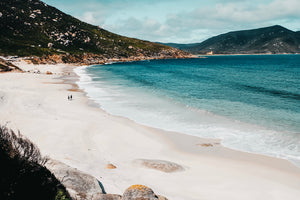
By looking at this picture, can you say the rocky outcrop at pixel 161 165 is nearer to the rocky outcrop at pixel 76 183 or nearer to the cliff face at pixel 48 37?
the rocky outcrop at pixel 76 183

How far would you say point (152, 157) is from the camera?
13.1 meters

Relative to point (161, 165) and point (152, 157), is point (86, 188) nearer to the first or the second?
point (161, 165)

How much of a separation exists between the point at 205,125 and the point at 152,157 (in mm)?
8127

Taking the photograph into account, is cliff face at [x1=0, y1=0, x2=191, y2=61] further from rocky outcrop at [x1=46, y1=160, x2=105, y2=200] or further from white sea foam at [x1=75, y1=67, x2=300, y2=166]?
rocky outcrop at [x1=46, y1=160, x2=105, y2=200]

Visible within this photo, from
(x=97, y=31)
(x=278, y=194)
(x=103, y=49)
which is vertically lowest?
(x=278, y=194)

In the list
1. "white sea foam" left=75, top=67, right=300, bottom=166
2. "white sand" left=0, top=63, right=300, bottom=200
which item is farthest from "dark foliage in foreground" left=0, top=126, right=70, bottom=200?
"white sea foam" left=75, top=67, right=300, bottom=166

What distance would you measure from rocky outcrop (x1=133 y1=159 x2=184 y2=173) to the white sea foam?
5.40 metres

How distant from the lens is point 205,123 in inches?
790

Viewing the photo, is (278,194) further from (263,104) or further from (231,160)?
(263,104)

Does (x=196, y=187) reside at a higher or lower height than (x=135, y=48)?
lower

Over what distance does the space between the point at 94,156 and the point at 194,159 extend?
233 inches

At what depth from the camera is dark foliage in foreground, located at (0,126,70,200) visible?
5.55 metres

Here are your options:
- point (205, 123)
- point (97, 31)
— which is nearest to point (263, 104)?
point (205, 123)

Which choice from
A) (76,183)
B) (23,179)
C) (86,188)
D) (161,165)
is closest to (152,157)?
(161,165)
